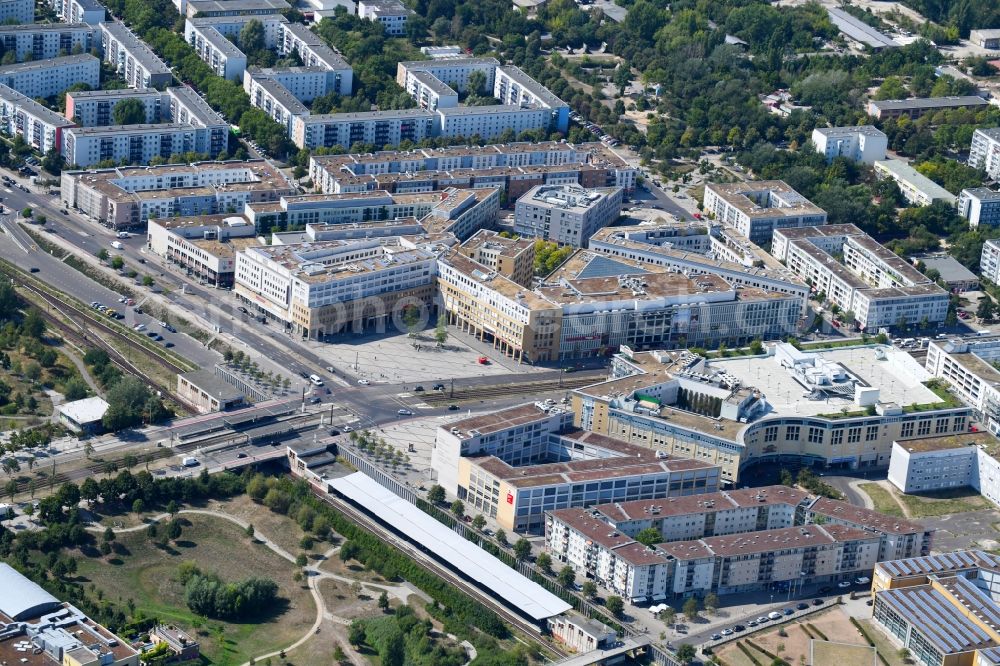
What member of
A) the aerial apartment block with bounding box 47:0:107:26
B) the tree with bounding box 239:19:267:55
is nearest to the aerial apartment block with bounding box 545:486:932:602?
the tree with bounding box 239:19:267:55

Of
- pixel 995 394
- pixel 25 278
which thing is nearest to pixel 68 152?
pixel 25 278

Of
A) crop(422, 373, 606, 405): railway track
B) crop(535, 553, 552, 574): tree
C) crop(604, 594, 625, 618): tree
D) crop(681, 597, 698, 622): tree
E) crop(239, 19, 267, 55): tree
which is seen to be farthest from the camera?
crop(239, 19, 267, 55): tree

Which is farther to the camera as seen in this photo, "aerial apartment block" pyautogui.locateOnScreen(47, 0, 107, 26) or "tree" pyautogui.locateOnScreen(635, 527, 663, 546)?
"aerial apartment block" pyautogui.locateOnScreen(47, 0, 107, 26)

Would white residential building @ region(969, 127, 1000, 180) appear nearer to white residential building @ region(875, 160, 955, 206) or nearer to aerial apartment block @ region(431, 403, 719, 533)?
white residential building @ region(875, 160, 955, 206)

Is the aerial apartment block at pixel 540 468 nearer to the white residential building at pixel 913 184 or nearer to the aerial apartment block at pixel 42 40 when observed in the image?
the white residential building at pixel 913 184

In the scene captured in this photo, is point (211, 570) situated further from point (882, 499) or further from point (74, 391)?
point (882, 499)

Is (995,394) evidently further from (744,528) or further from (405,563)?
(405,563)

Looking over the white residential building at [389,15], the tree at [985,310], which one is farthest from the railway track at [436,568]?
the white residential building at [389,15]
